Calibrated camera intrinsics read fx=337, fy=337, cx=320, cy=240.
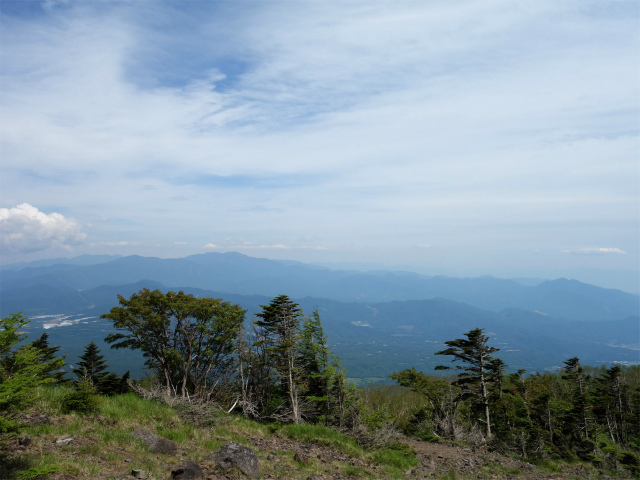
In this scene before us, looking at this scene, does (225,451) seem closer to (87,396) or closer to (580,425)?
(87,396)

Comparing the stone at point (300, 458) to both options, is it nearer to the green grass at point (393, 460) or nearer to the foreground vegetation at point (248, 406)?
the foreground vegetation at point (248, 406)

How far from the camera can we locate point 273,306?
875 inches

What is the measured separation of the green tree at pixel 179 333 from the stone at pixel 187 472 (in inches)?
440

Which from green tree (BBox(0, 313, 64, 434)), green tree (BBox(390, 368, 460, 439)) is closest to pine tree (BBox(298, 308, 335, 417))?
green tree (BBox(390, 368, 460, 439))

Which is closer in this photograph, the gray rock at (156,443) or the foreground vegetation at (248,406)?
the foreground vegetation at (248,406)

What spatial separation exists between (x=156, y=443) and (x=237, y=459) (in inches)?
103

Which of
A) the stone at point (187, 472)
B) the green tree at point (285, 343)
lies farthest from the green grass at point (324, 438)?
the stone at point (187, 472)

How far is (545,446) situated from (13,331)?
29621 mm

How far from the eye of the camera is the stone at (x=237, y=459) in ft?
31.1

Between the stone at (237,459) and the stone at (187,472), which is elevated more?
the stone at (187,472)

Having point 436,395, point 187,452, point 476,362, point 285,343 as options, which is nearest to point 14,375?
point 187,452

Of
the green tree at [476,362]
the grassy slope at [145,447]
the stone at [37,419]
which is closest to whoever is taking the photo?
the grassy slope at [145,447]

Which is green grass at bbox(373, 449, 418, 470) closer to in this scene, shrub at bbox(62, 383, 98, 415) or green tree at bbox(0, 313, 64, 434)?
shrub at bbox(62, 383, 98, 415)

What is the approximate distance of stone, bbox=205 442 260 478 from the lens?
948 centimetres
